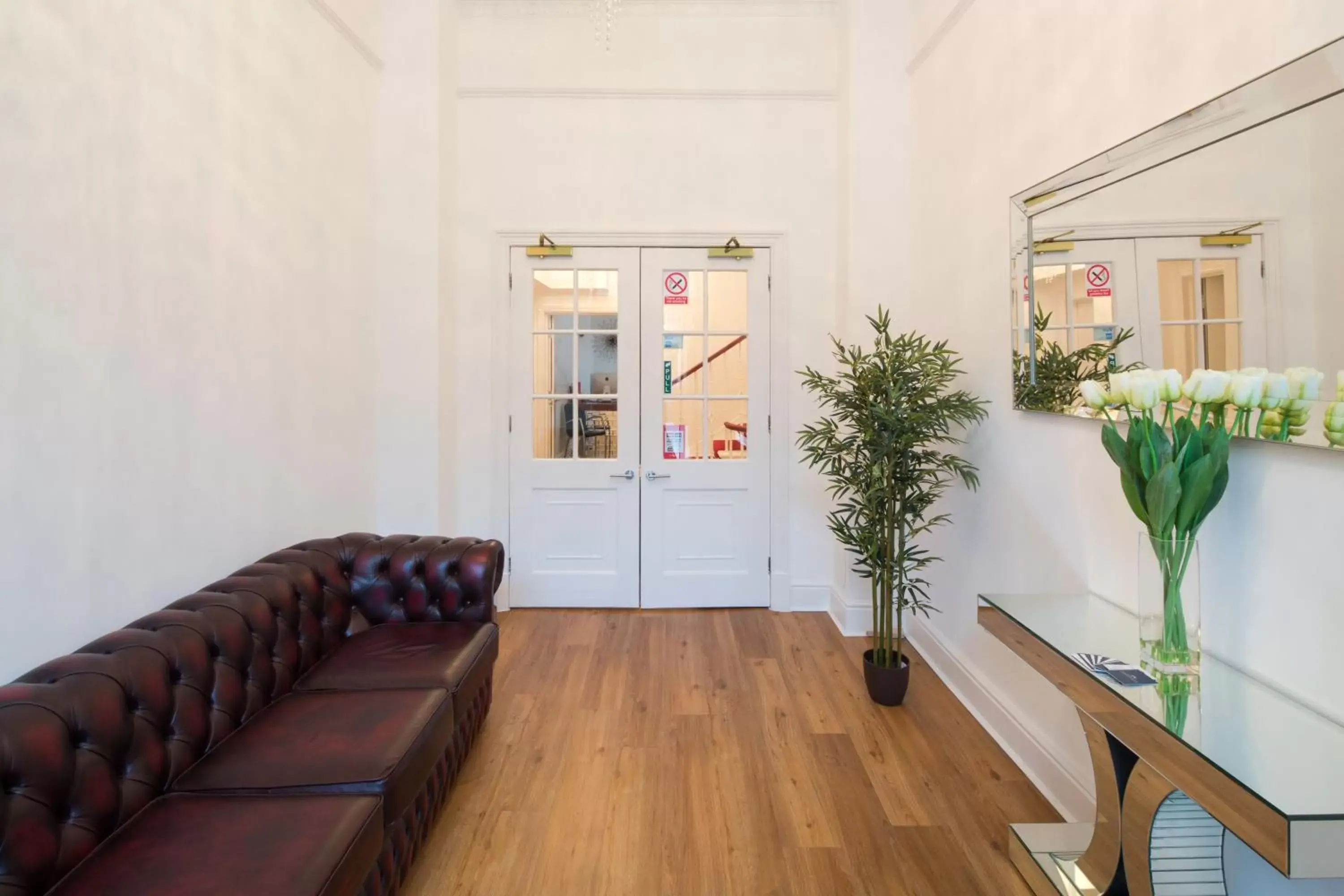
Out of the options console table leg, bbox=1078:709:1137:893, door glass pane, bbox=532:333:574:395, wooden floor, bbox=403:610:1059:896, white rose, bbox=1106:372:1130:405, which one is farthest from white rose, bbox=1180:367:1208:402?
door glass pane, bbox=532:333:574:395

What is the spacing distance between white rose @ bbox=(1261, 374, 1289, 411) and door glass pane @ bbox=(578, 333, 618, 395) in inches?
128

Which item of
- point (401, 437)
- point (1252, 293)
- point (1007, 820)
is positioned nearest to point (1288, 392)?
point (1252, 293)

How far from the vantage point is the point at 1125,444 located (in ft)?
4.83

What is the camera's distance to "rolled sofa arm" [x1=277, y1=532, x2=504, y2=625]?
2598mm

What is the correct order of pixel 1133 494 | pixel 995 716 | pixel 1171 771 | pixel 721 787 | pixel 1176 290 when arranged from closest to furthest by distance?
pixel 1171 771 → pixel 1133 494 → pixel 1176 290 → pixel 721 787 → pixel 995 716

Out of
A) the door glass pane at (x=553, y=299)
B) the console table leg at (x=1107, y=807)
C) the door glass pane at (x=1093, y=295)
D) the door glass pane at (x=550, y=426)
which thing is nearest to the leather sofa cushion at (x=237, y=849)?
the console table leg at (x=1107, y=807)

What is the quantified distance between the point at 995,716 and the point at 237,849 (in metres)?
2.71

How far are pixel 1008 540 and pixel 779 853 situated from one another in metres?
1.56

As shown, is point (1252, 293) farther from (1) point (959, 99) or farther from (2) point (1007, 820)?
(1) point (959, 99)

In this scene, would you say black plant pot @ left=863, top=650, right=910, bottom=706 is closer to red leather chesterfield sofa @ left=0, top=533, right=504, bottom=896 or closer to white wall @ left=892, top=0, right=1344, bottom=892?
white wall @ left=892, top=0, right=1344, bottom=892

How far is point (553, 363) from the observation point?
4.05 meters

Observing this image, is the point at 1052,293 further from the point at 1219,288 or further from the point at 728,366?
the point at 728,366

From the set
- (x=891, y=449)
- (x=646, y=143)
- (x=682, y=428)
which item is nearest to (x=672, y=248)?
(x=646, y=143)

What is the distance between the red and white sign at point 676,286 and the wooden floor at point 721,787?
2291 mm
